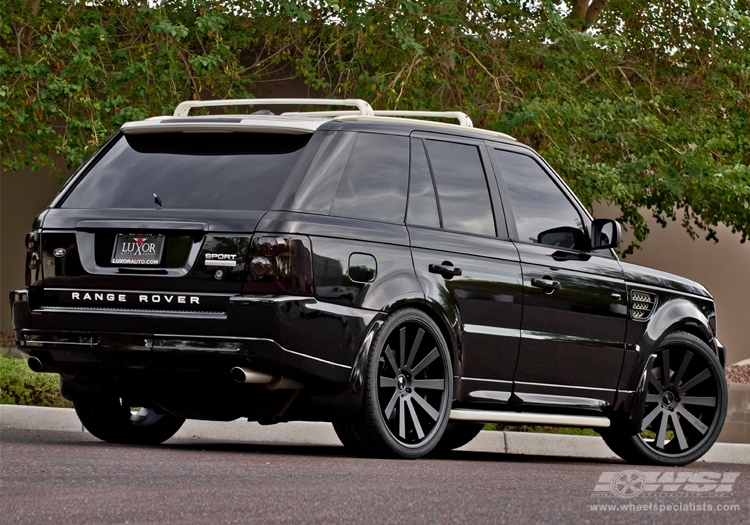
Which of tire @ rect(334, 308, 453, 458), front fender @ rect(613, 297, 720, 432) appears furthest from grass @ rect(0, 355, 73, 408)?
front fender @ rect(613, 297, 720, 432)

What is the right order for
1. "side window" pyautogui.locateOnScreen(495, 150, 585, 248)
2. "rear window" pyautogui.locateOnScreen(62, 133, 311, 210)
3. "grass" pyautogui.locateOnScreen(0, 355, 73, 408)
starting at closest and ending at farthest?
1. "rear window" pyautogui.locateOnScreen(62, 133, 311, 210)
2. "side window" pyautogui.locateOnScreen(495, 150, 585, 248)
3. "grass" pyautogui.locateOnScreen(0, 355, 73, 408)

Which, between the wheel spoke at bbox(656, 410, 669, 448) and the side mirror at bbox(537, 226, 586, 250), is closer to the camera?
the side mirror at bbox(537, 226, 586, 250)

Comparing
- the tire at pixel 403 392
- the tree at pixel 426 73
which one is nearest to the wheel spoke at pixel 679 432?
the tire at pixel 403 392

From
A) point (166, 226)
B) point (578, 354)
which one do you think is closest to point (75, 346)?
point (166, 226)

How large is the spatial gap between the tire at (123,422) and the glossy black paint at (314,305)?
78cm

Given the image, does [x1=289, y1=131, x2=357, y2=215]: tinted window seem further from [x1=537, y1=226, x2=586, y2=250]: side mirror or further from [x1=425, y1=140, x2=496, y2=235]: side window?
[x1=537, y1=226, x2=586, y2=250]: side mirror

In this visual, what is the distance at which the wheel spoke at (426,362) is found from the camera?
7707 millimetres

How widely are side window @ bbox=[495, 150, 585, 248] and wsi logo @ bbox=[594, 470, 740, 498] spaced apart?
5.18 ft

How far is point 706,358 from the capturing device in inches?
374

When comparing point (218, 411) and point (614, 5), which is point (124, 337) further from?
point (614, 5)

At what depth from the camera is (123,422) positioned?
8.69 meters

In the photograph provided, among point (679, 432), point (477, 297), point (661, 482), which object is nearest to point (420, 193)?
point (477, 297)

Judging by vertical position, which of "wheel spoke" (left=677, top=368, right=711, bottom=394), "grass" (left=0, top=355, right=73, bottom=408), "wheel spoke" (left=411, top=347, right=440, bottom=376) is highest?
"wheel spoke" (left=411, top=347, right=440, bottom=376)

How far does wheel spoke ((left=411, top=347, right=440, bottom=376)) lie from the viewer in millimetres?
7707
